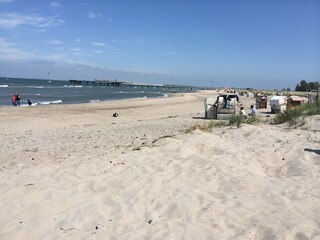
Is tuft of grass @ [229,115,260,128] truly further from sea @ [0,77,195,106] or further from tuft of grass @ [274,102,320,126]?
sea @ [0,77,195,106]

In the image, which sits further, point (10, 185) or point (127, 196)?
point (10, 185)

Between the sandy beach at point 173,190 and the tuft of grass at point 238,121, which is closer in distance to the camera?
the sandy beach at point 173,190

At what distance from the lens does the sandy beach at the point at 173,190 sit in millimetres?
4203

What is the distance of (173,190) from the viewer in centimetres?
538

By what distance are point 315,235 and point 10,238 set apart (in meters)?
3.29

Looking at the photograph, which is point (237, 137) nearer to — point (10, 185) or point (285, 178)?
point (285, 178)

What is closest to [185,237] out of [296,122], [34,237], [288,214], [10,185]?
[288,214]

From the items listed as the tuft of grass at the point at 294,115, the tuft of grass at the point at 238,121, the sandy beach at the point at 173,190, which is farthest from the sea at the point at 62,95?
the sandy beach at the point at 173,190

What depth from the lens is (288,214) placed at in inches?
171

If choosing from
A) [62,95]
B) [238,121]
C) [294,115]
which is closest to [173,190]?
[238,121]

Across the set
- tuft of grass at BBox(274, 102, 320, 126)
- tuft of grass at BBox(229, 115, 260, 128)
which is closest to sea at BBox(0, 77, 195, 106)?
tuft of grass at BBox(229, 115, 260, 128)

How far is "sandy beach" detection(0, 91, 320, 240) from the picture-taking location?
4.20 meters

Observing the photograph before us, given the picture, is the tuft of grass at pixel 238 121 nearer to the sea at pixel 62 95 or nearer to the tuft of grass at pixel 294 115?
the tuft of grass at pixel 294 115

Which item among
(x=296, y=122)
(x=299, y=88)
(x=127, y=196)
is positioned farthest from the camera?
(x=299, y=88)
